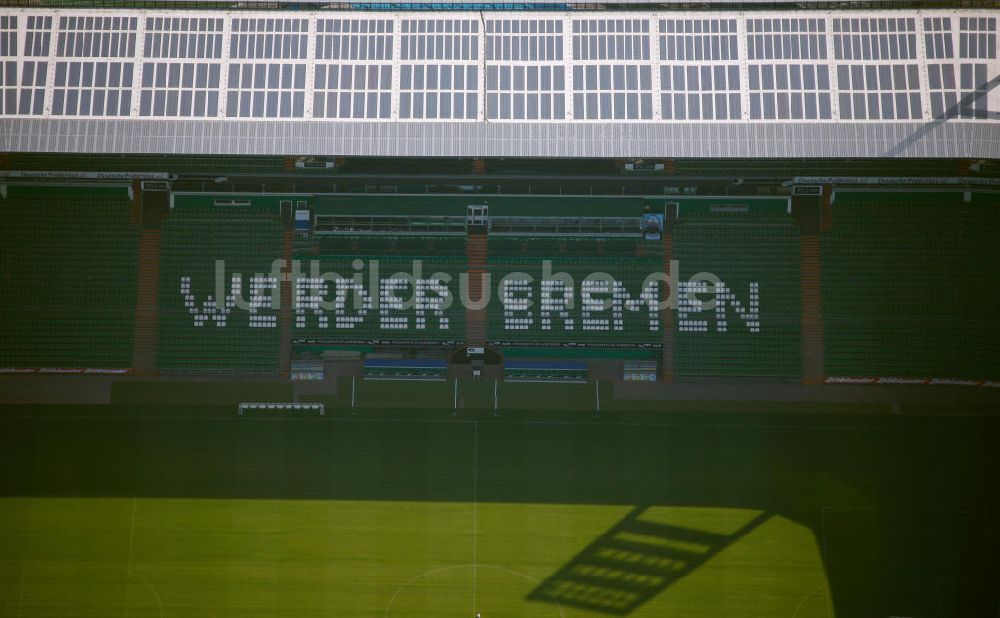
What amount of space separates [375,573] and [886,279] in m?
14.9

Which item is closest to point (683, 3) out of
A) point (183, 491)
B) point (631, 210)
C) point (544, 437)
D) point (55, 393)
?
point (631, 210)

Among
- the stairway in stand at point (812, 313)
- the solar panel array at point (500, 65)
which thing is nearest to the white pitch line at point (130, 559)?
the solar panel array at point (500, 65)

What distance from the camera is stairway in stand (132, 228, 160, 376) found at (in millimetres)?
20516

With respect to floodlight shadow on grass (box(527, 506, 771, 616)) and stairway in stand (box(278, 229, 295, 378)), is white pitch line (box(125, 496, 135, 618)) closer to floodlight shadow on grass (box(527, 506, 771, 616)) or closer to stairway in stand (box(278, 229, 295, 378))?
stairway in stand (box(278, 229, 295, 378))

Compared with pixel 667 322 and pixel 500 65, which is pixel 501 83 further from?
pixel 667 322

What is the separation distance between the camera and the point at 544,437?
20219mm

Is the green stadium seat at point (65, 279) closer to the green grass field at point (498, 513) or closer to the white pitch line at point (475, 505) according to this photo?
the green grass field at point (498, 513)

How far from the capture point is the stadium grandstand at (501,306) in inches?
743

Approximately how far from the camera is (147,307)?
67.6ft

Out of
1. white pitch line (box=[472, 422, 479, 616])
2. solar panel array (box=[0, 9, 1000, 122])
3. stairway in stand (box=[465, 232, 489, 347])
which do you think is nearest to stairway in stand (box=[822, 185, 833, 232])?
solar panel array (box=[0, 9, 1000, 122])

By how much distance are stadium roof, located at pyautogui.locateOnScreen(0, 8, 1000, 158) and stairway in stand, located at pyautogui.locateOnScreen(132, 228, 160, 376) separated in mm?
2981

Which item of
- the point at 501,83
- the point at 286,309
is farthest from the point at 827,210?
the point at 286,309

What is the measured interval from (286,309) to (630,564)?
10.9 m

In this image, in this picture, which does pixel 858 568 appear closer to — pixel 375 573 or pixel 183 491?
pixel 375 573
